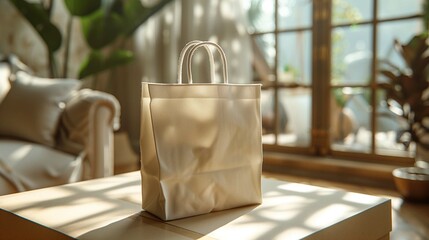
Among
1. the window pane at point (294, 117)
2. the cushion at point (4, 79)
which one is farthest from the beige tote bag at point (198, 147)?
the window pane at point (294, 117)

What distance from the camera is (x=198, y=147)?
37.9 inches

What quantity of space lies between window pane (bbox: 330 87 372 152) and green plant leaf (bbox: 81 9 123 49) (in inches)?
59.9

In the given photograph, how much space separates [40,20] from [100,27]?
1.23ft

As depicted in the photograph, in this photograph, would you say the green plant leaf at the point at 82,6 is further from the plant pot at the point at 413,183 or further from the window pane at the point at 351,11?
the plant pot at the point at 413,183

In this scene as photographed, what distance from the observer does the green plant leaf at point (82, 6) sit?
281 centimetres

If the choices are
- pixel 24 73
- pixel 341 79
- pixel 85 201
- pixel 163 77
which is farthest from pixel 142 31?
pixel 85 201

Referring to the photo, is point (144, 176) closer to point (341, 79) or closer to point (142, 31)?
point (341, 79)

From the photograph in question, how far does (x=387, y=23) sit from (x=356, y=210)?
82.9 inches

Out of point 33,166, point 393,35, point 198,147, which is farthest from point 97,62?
point 198,147

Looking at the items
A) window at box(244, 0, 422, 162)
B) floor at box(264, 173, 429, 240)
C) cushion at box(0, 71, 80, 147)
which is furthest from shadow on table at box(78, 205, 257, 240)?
window at box(244, 0, 422, 162)

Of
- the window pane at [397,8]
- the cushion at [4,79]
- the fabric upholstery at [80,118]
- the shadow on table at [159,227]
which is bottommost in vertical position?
the shadow on table at [159,227]

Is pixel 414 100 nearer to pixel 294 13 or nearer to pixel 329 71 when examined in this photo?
pixel 329 71

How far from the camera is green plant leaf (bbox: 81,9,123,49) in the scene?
117 inches

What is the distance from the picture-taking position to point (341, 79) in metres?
3.04
